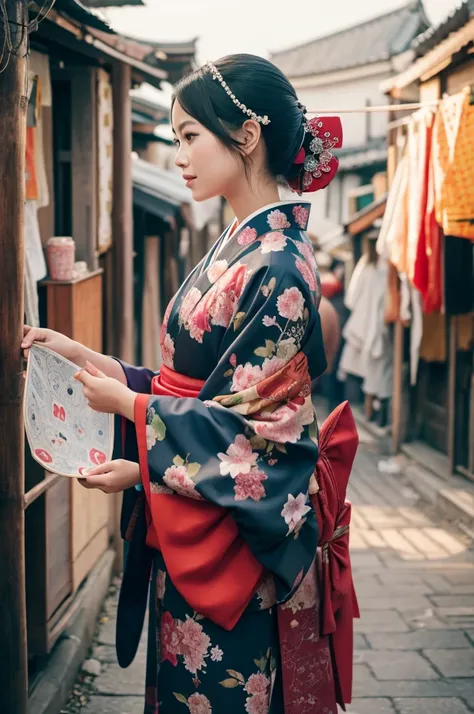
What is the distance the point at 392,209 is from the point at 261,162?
7.95 meters

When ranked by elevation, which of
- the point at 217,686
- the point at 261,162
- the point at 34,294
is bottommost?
the point at 217,686

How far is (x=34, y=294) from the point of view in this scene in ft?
15.7

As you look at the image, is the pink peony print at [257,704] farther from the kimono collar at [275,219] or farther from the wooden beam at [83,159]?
the wooden beam at [83,159]

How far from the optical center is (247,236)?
3.08m

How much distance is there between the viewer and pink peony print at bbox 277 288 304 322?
285cm

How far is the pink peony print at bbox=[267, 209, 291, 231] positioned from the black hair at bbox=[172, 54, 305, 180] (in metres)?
0.21

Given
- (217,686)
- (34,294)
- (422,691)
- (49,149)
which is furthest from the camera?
(49,149)

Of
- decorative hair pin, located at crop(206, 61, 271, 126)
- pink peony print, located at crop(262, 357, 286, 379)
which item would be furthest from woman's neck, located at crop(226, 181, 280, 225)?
pink peony print, located at crop(262, 357, 286, 379)

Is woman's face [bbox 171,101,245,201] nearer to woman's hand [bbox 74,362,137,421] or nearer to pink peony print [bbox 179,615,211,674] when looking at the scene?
woman's hand [bbox 74,362,137,421]

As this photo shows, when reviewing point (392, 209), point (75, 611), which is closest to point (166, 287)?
point (392, 209)

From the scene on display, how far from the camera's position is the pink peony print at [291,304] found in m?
2.85

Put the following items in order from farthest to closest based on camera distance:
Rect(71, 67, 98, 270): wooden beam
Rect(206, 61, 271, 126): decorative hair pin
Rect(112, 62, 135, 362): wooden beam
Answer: Rect(112, 62, 135, 362): wooden beam
Rect(71, 67, 98, 270): wooden beam
Rect(206, 61, 271, 126): decorative hair pin

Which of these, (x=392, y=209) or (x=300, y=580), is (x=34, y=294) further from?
(x=392, y=209)

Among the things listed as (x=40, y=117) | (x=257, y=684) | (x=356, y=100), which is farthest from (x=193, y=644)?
(x=356, y=100)
